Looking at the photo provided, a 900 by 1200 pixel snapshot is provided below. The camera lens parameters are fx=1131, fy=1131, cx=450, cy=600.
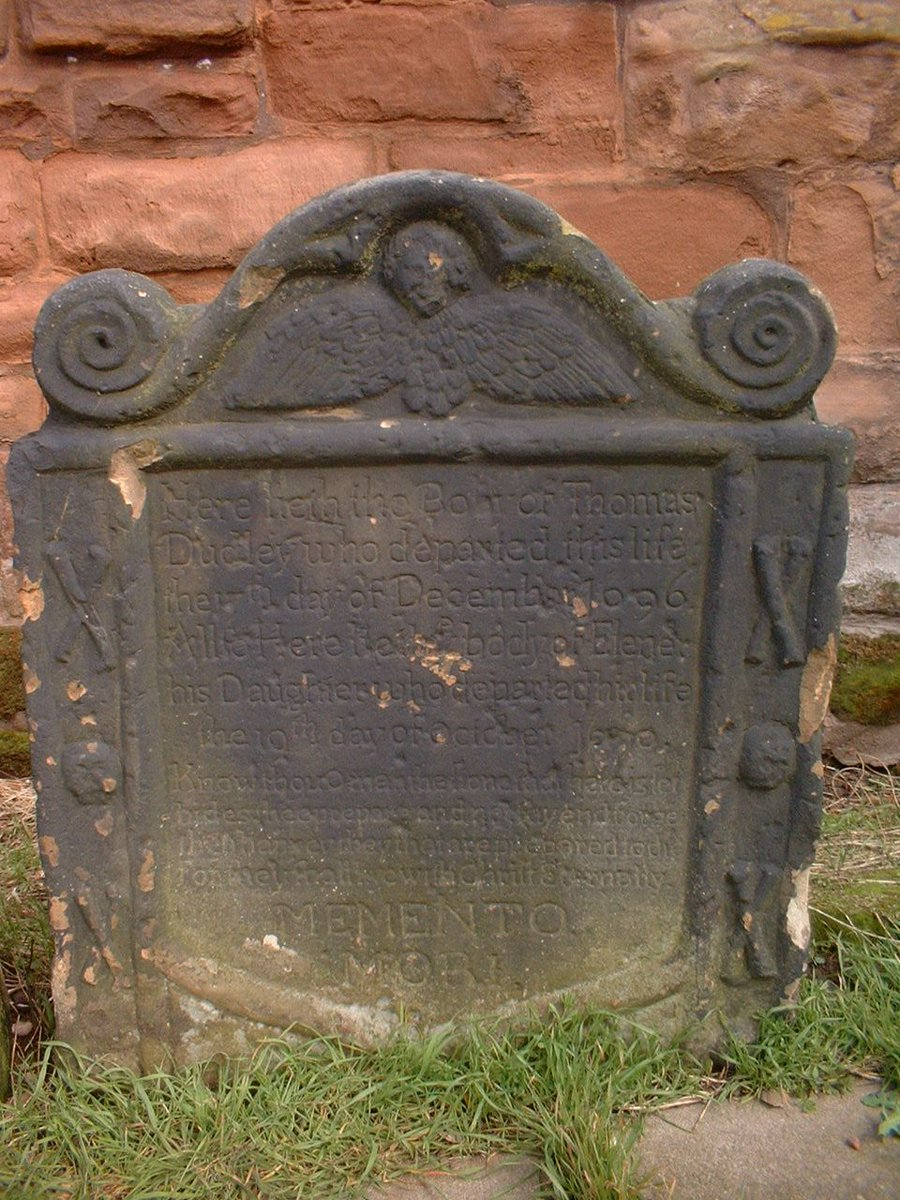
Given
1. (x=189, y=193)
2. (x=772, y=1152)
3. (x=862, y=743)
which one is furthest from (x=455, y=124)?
(x=772, y=1152)

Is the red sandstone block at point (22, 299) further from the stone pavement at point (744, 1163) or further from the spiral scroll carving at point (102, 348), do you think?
the stone pavement at point (744, 1163)

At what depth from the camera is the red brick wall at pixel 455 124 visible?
296 centimetres

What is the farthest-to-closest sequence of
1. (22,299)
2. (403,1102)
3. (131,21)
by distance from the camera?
(22,299) < (131,21) < (403,1102)

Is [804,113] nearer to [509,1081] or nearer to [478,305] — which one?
[478,305]

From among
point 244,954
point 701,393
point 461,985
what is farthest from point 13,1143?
point 701,393

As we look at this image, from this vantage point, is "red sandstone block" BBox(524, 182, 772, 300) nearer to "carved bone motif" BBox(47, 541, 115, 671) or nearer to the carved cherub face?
the carved cherub face

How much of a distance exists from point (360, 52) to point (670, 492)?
164 cm

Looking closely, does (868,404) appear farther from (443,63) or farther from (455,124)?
(443,63)

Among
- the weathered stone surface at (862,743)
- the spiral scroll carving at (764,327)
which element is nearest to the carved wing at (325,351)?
the spiral scroll carving at (764,327)

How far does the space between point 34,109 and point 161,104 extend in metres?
0.34

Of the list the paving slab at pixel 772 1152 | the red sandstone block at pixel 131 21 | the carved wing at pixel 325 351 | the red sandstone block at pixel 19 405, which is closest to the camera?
the paving slab at pixel 772 1152

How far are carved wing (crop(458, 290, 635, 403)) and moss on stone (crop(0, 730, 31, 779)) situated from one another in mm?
2051

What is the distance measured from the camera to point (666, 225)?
3.11m

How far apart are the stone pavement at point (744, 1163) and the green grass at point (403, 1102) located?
0.04 meters
